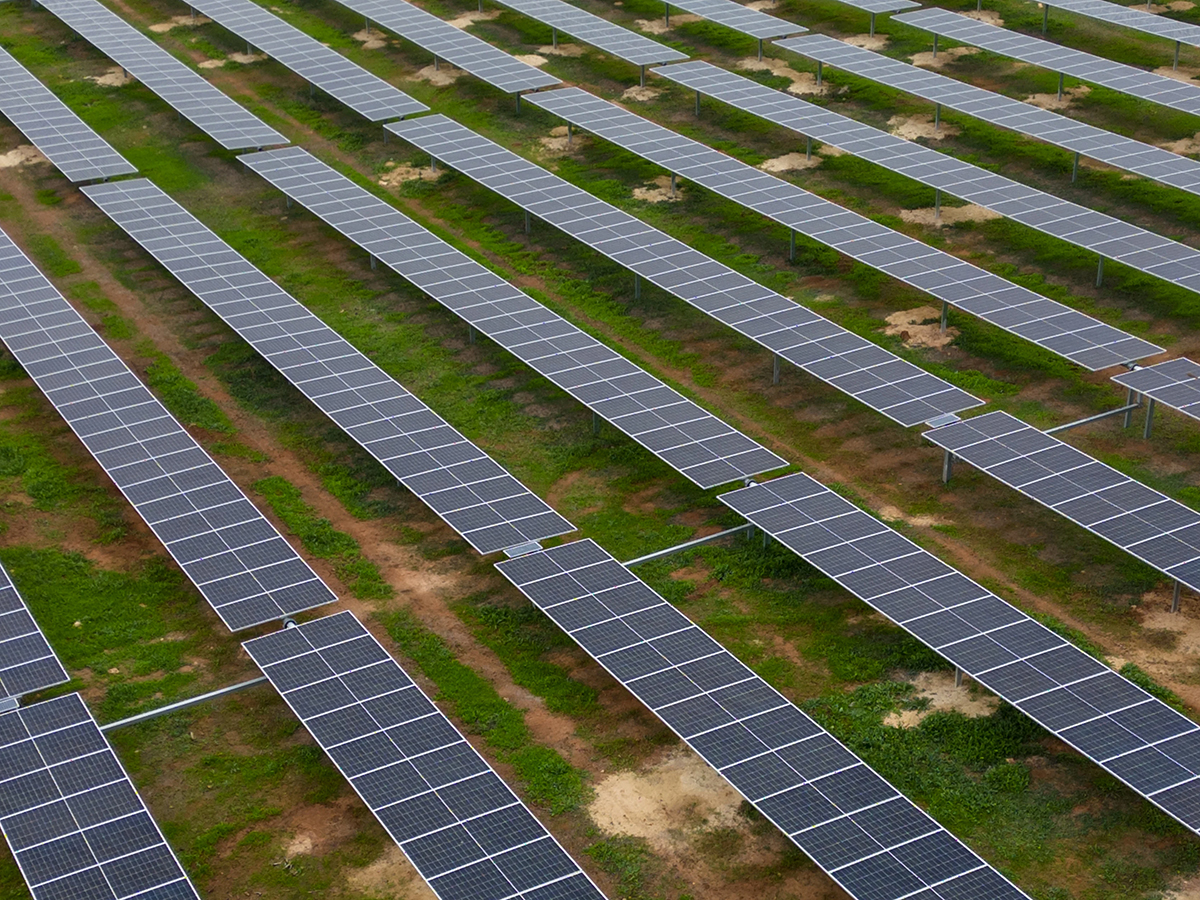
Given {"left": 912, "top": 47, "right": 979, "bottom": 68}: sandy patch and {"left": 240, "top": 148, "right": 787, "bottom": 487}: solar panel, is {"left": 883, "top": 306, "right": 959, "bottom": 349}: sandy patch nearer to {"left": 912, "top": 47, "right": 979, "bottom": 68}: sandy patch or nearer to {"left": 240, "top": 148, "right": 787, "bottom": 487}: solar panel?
{"left": 240, "top": 148, "right": 787, "bottom": 487}: solar panel

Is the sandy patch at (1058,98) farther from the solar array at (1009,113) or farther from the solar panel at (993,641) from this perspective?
the solar panel at (993,641)

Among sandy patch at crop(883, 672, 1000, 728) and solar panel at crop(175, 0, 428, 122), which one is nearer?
sandy patch at crop(883, 672, 1000, 728)

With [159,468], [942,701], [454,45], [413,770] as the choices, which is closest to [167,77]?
[454,45]

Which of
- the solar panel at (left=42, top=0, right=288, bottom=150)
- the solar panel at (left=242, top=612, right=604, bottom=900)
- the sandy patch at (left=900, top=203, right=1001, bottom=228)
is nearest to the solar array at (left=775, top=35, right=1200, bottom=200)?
the sandy patch at (left=900, top=203, right=1001, bottom=228)

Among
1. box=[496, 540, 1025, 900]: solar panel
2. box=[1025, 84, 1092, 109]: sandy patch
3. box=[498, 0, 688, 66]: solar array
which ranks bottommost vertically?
box=[496, 540, 1025, 900]: solar panel

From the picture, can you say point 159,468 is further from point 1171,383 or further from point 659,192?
point 1171,383

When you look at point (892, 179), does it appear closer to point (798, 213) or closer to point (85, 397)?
point (798, 213)

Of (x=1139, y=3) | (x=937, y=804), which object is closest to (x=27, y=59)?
(x=1139, y=3)
